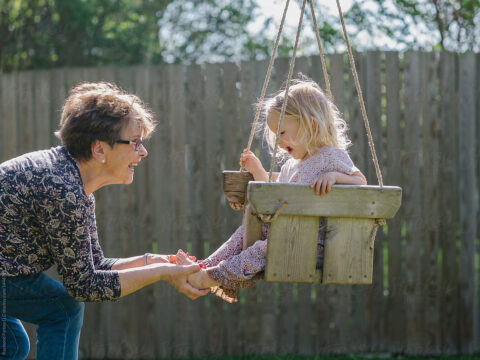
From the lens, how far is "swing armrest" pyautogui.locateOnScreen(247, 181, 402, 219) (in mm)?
2205

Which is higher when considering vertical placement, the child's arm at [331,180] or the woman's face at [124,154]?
the woman's face at [124,154]

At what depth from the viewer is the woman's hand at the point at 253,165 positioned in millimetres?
2910

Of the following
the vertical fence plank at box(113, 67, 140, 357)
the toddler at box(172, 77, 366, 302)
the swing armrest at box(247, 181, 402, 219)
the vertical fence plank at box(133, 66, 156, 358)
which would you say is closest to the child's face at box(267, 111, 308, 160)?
the toddler at box(172, 77, 366, 302)

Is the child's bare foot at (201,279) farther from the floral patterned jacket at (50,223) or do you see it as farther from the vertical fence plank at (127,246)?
the vertical fence plank at (127,246)

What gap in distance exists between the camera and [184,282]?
248cm

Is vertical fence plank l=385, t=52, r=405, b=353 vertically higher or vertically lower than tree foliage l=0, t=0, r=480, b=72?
lower

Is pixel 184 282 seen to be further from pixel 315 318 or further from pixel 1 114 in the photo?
pixel 1 114

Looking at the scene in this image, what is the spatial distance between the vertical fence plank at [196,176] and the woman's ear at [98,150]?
1.85 metres

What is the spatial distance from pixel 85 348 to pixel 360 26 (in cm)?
392

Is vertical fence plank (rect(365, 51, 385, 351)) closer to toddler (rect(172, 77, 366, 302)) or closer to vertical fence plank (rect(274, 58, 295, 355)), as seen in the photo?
vertical fence plank (rect(274, 58, 295, 355))

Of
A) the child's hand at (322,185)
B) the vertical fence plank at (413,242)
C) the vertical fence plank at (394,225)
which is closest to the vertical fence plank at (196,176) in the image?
the vertical fence plank at (394,225)

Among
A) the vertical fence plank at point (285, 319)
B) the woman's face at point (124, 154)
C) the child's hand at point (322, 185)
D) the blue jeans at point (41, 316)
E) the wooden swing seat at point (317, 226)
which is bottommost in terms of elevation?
the vertical fence plank at point (285, 319)

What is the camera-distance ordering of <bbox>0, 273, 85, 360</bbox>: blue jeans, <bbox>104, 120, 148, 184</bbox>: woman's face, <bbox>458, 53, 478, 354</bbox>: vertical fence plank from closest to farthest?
<bbox>0, 273, 85, 360</bbox>: blue jeans, <bbox>104, 120, 148, 184</bbox>: woman's face, <bbox>458, 53, 478, 354</bbox>: vertical fence plank

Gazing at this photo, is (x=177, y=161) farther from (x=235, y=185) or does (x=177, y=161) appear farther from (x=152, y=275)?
Answer: (x=152, y=275)
